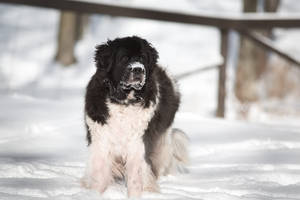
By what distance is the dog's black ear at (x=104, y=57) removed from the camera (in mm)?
3952

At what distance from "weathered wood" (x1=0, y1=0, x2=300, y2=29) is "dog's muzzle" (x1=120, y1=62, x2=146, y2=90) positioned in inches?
151

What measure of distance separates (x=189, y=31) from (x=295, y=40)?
370 centimetres

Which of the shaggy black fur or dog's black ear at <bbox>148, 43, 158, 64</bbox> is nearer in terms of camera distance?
the shaggy black fur

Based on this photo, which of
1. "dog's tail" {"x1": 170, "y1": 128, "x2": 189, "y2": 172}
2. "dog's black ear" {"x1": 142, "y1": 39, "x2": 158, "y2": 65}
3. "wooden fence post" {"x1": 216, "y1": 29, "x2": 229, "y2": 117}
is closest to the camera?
"dog's black ear" {"x1": 142, "y1": 39, "x2": 158, "y2": 65}

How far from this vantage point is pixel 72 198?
133 inches

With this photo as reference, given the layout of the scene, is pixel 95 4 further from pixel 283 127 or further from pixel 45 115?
pixel 283 127

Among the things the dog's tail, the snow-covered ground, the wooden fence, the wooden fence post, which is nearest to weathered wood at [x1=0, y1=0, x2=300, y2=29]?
the wooden fence

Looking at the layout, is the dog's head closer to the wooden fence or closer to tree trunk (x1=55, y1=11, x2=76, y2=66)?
the wooden fence

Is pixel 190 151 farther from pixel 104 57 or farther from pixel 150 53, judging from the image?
pixel 104 57

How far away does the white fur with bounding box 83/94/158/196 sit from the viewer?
3820 mm

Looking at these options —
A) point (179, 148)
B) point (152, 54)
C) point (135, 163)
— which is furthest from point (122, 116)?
point (179, 148)

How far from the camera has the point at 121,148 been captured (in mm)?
3867

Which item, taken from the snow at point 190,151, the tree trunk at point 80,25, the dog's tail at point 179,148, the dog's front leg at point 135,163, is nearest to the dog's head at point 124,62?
the dog's front leg at point 135,163

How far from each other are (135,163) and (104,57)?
2.67 feet
